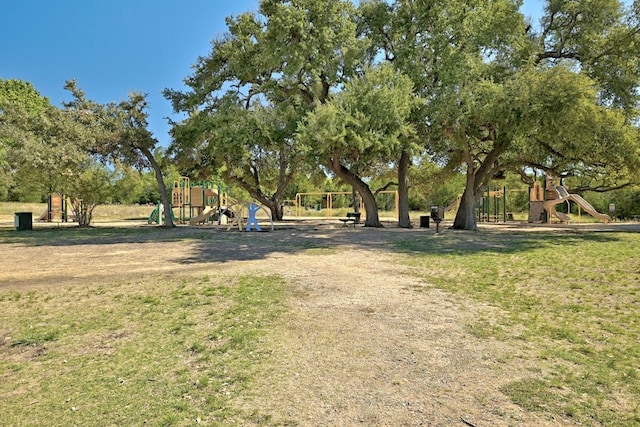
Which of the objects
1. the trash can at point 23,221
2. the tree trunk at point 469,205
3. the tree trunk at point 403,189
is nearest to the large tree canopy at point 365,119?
the tree trunk at point 403,189

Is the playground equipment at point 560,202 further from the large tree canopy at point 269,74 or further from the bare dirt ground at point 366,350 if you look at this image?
the bare dirt ground at point 366,350

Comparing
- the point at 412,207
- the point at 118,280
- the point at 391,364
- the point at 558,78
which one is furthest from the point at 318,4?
the point at 412,207

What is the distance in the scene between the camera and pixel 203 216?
94.8 feet

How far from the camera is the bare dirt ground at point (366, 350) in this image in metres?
3.21

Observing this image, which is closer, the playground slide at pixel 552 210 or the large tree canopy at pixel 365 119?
the large tree canopy at pixel 365 119

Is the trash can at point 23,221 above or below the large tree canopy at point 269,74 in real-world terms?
below

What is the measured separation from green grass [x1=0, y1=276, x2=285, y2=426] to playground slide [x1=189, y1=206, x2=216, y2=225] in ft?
70.4

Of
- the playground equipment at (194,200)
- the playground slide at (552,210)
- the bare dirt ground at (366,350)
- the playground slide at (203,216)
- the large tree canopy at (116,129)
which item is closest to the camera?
the bare dirt ground at (366,350)

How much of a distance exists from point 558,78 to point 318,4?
31.3 ft

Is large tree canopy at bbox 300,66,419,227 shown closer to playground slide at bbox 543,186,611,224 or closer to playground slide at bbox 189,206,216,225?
playground slide at bbox 189,206,216,225

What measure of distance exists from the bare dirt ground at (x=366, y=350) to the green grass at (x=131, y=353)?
0.35 m

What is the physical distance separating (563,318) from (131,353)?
5149mm

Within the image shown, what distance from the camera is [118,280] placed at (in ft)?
26.4

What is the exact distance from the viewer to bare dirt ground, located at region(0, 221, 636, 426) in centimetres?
321
